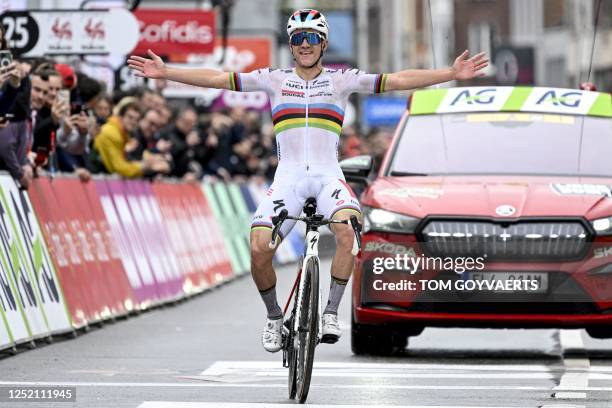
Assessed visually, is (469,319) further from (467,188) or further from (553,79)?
(553,79)

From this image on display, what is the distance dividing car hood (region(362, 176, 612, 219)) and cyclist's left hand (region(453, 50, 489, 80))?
6.11 ft

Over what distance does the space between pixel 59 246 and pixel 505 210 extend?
168 inches

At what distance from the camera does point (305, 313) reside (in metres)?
11.1

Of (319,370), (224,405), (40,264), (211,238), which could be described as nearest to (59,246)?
(40,264)

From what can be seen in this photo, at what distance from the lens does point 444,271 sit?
529 inches

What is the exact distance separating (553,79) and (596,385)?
88.7m

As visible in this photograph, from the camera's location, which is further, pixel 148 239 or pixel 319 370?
pixel 148 239

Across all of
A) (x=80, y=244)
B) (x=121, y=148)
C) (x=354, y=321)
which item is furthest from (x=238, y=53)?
(x=354, y=321)

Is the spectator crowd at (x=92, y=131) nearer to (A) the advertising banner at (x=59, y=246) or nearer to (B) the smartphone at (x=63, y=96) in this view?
(B) the smartphone at (x=63, y=96)

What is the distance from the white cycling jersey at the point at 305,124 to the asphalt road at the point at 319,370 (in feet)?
3.75

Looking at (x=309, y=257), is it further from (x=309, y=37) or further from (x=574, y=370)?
(x=574, y=370)

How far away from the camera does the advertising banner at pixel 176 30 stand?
25.8 meters

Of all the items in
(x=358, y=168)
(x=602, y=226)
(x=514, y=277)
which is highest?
(x=358, y=168)

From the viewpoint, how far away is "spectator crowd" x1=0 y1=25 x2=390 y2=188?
15.3 m
